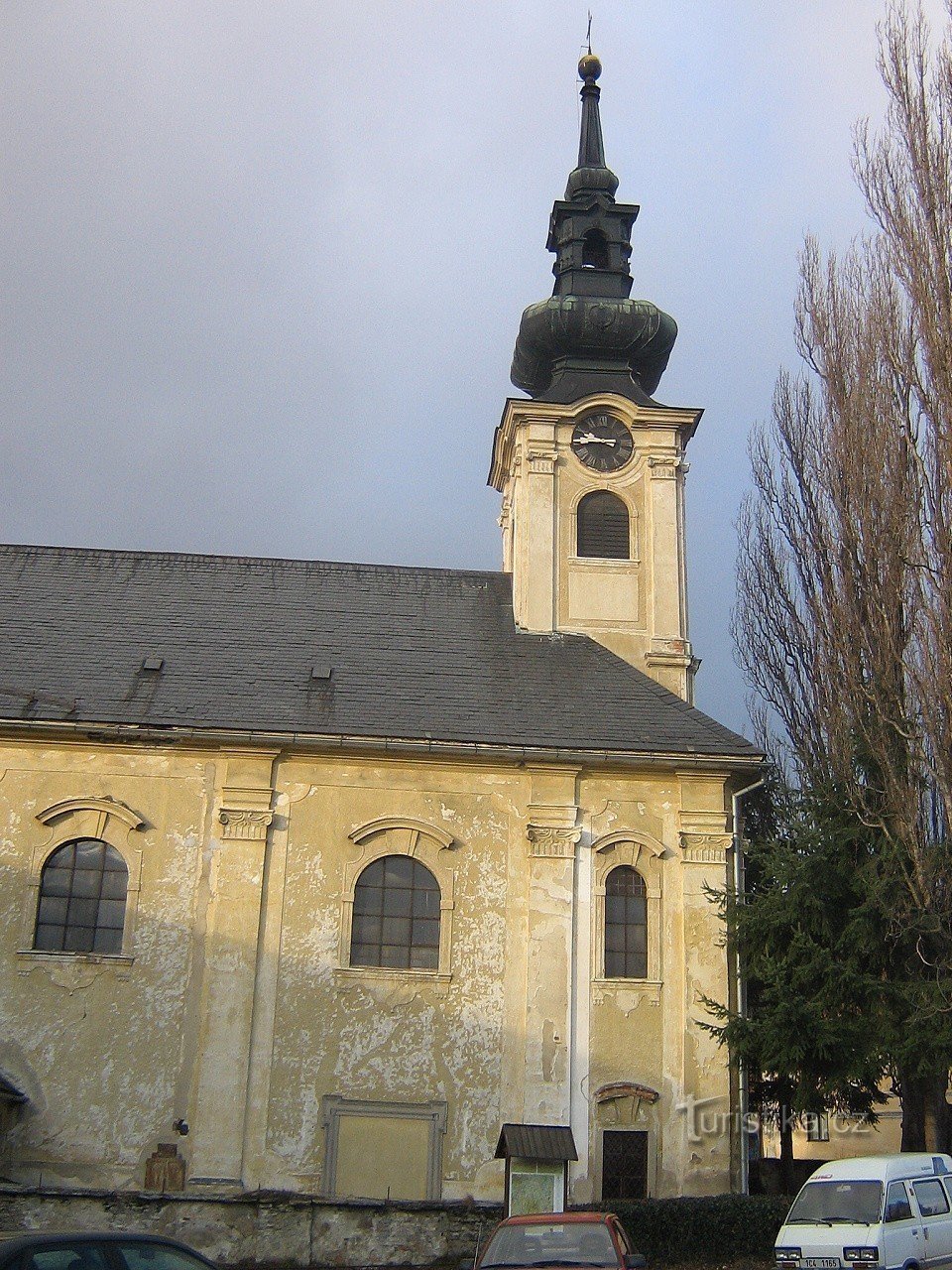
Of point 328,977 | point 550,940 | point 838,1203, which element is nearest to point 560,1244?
point 838,1203

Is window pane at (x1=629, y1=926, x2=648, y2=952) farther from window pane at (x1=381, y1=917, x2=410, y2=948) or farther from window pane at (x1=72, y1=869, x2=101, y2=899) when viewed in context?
window pane at (x1=72, y1=869, x2=101, y2=899)

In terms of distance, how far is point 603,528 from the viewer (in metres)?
24.0

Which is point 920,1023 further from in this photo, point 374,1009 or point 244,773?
point 244,773

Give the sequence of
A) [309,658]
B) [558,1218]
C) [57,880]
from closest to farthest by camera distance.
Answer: [558,1218], [57,880], [309,658]

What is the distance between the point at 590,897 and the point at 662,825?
58.7 inches

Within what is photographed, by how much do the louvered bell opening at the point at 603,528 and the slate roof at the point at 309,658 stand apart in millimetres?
1636

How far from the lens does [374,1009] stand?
18641mm

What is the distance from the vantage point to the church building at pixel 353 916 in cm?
1805

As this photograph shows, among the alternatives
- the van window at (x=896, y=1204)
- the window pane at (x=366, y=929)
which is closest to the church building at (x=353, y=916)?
the window pane at (x=366, y=929)

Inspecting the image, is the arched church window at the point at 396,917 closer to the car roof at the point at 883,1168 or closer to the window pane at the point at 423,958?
the window pane at the point at 423,958

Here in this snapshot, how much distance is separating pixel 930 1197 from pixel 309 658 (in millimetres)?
11639

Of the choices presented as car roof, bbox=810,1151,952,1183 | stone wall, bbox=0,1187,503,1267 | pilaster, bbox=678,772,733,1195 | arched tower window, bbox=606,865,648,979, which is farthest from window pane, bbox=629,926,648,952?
car roof, bbox=810,1151,952,1183

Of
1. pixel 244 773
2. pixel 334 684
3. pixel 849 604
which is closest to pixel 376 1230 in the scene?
pixel 244 773

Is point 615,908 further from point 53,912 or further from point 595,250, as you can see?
point 595,250
